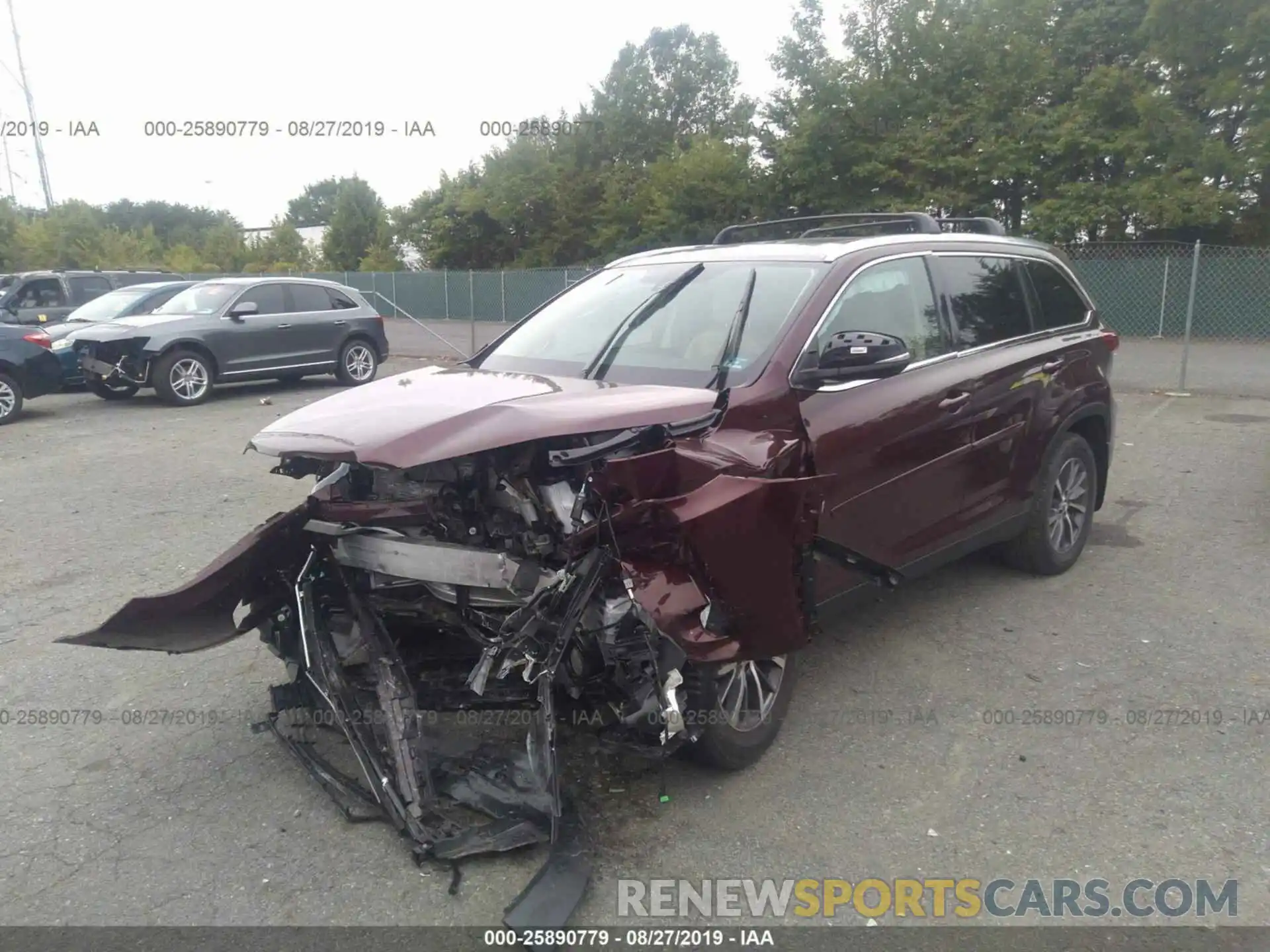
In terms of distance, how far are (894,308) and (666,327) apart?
1054mm

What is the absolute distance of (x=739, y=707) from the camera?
3602 mm

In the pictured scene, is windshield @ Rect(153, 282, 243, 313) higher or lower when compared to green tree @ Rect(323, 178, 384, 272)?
lower

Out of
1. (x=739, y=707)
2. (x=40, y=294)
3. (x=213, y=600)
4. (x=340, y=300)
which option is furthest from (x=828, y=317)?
(x=40, y=294)

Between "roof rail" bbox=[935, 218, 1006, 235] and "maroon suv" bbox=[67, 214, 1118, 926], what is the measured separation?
2.69ft

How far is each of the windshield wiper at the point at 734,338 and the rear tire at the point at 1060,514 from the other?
2.18 metres

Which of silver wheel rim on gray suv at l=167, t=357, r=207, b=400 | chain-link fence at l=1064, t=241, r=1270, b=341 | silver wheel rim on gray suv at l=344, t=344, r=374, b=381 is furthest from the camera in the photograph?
chain-link fence at l=1064, t=241, r=1270, b=341

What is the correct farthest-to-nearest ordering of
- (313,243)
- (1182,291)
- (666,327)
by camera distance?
(313,243), (1182,291), (666,327)

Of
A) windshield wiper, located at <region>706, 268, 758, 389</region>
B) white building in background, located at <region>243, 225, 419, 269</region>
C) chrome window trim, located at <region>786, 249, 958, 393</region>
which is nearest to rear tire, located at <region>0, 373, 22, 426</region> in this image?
windshield wiper, located at <region>706, 268, 758, 389</region>

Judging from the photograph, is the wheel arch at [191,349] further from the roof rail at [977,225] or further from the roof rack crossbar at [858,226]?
the roof rail at [977,225]

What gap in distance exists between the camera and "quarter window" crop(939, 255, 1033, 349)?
477 centimetres

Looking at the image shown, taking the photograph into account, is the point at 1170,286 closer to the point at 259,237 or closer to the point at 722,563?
the point at 722,563

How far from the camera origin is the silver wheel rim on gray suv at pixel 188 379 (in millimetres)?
12672

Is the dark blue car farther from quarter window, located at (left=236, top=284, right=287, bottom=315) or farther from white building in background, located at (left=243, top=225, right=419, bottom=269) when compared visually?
white building in background, located at (left=243, top=225, right=419, bottom=269)

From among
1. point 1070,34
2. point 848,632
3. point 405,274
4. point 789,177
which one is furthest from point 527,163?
point 848,632
